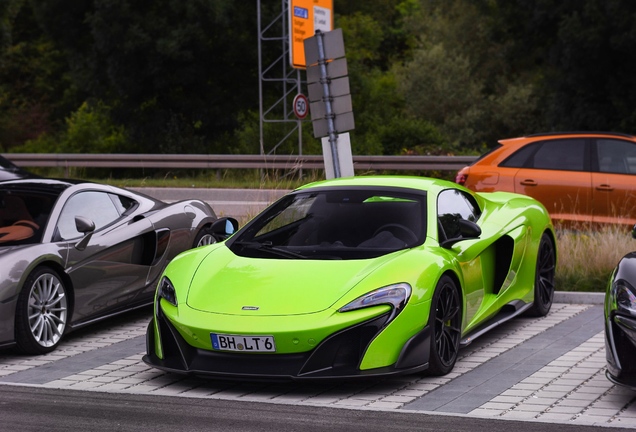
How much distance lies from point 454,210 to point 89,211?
3164mm

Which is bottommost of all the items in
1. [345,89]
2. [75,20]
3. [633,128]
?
[633,128]

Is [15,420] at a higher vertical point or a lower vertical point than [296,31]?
lower

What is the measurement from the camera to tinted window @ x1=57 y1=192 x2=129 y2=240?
363 inches

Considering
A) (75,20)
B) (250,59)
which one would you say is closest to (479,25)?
(250,59)

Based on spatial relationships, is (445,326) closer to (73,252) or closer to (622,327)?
(622,327)

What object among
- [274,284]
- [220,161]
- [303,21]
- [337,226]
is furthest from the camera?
[303,21]

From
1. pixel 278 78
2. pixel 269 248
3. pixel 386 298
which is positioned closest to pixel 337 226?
pixel 269 248

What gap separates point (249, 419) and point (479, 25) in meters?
50.1

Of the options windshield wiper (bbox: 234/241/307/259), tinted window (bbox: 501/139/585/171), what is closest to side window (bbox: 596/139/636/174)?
tinted window (bbox: 501/139/585/171)

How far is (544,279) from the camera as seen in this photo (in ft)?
33.4

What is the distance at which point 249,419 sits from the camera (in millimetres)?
6352

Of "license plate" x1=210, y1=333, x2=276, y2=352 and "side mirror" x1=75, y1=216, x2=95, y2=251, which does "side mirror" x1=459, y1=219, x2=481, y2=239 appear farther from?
"side mirror" x1=75, y1=216, x2=95, y2=251

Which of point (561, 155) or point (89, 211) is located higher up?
point (89, 211)

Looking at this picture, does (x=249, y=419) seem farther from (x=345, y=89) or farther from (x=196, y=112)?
(x=196, y=112)
